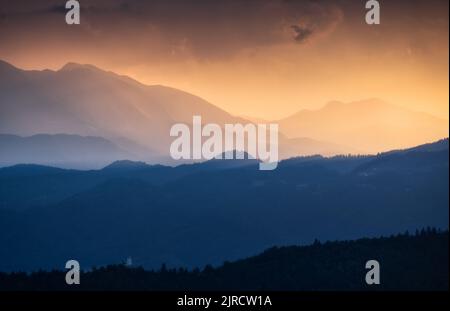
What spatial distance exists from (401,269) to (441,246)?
18.1 feet

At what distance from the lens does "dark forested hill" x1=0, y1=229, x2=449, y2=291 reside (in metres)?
92.3

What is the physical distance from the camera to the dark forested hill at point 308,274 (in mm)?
92312

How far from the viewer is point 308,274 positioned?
100m
